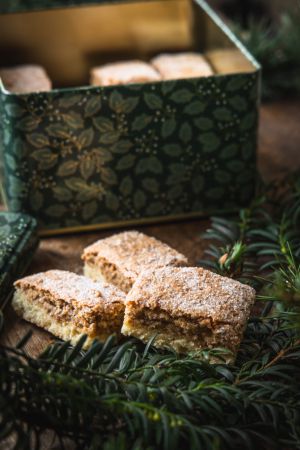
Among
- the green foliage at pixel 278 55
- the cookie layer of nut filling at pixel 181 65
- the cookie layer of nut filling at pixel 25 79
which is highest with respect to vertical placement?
the cookie layer of nut filling at pixel 25 79

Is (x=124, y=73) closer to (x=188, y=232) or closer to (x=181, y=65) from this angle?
(x=181, y=65)

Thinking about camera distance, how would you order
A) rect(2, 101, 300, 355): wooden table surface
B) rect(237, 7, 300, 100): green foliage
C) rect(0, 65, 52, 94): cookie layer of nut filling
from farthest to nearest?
rect(237, 7, 300, 100): green foliage → rect(0, 65, 52, 94): cookie layer of nut filling → rect(2, 101, 300, 355): wooden table surface

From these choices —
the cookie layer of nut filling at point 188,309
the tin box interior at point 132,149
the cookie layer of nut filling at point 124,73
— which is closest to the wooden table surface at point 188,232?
the tin box interior at point 132,149

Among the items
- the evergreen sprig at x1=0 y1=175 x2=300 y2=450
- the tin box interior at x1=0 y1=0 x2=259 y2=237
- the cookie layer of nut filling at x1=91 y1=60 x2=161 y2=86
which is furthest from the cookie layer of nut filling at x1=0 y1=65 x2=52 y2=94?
the evergreen sprig at x1=0 y1=175 x2=300 y2=450

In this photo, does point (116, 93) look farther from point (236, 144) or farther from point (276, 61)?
point (276, 61)

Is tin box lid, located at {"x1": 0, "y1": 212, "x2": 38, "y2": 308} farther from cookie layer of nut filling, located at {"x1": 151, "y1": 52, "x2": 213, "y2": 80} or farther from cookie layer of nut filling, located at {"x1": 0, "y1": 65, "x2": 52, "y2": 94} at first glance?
cookie layer of nut filling, located at {"x1": 151, "y1": 52, "x2": 213, "y2": 80}

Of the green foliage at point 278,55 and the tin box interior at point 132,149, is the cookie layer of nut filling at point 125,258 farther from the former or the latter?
the green foliage at point 278,55

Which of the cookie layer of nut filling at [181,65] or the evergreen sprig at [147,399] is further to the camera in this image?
the cookie layer of nut filling at [181,65]

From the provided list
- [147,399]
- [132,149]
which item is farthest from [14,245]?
[147,399]
